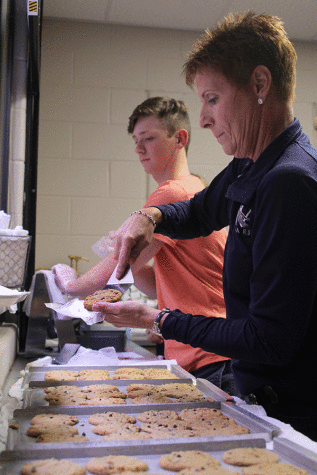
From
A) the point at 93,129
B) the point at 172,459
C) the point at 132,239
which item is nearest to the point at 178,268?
the point at 132,239

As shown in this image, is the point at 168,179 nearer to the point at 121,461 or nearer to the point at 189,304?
the point at 189,304

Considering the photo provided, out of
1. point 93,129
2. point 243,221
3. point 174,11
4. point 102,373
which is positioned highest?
point 174,11

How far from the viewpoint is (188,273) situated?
158 cm

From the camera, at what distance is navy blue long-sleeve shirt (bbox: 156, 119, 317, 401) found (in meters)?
0.86

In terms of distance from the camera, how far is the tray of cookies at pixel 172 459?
2.26 feet

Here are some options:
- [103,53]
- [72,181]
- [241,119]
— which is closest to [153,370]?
[241,119]

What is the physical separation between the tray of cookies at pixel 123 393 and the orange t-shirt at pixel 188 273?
325 millimetres

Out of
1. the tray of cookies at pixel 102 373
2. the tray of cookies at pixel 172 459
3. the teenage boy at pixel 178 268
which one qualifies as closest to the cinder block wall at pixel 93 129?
the teenage boy at pixel 178 268

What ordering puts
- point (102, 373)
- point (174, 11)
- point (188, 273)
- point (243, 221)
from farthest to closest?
point (174, 11), point (188, 273), point (102, 373), point (243, 221)

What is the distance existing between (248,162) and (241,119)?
22 cm

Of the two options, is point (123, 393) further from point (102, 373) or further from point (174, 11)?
point (174, 11)

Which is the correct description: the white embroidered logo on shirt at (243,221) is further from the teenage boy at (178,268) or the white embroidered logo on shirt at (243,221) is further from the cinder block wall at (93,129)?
the cinder block wall at (93,129)

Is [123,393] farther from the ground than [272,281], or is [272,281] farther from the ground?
[272,281]

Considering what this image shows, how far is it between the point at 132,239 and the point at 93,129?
2.65 metres
